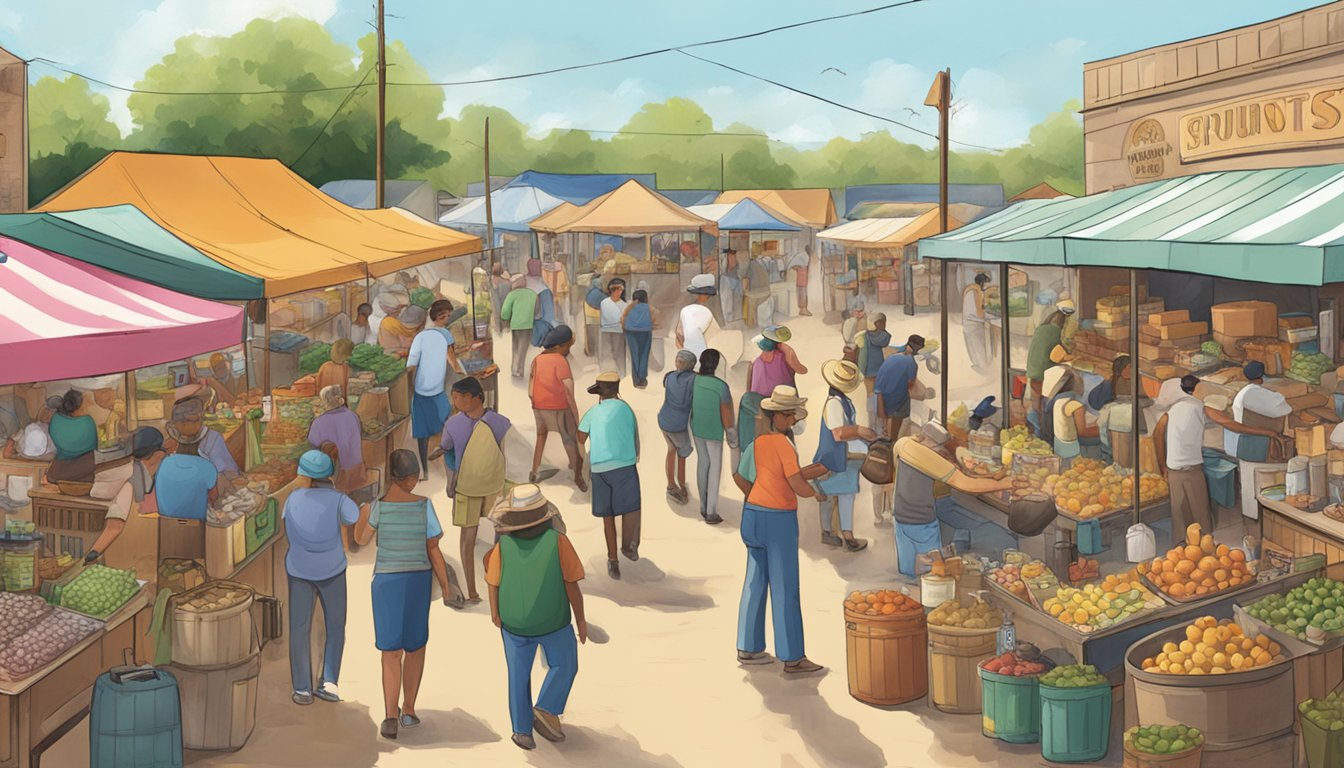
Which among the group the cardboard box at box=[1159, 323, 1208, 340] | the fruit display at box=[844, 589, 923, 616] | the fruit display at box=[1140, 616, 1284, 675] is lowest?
the fruit display at box=[1140, 616, 1284, 675]

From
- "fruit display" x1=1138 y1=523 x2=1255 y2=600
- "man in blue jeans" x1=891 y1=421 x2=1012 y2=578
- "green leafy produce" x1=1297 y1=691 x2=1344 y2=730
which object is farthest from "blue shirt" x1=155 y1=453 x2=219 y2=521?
"green leafy produce" x1=1297 y1=691 x2=1344 y2=730

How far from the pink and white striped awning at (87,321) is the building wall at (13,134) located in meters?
4.69

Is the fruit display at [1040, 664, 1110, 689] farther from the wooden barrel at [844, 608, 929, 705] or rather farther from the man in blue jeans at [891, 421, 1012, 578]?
the man in blue jeans at [891, 421, 1012, 578]

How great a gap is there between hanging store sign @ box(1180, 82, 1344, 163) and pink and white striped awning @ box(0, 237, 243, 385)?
330 inches

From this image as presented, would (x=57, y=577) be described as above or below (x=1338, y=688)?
above

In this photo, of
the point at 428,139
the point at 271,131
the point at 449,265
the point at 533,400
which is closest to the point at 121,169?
the point at 533,400

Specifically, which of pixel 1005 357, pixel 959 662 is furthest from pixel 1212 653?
pixel 1005 357

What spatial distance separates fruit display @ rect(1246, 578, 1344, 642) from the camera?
719 cm

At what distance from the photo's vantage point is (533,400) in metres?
12.6

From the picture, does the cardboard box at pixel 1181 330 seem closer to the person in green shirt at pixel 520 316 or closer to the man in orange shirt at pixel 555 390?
the man in orange shirt at pixel 555 390

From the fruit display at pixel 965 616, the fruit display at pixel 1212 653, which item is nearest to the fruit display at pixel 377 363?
the fruit display at pixel 965 616

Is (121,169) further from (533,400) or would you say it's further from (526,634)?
(526,634)

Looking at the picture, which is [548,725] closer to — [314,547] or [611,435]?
[314,547]

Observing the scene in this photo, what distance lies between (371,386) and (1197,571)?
8.59m
